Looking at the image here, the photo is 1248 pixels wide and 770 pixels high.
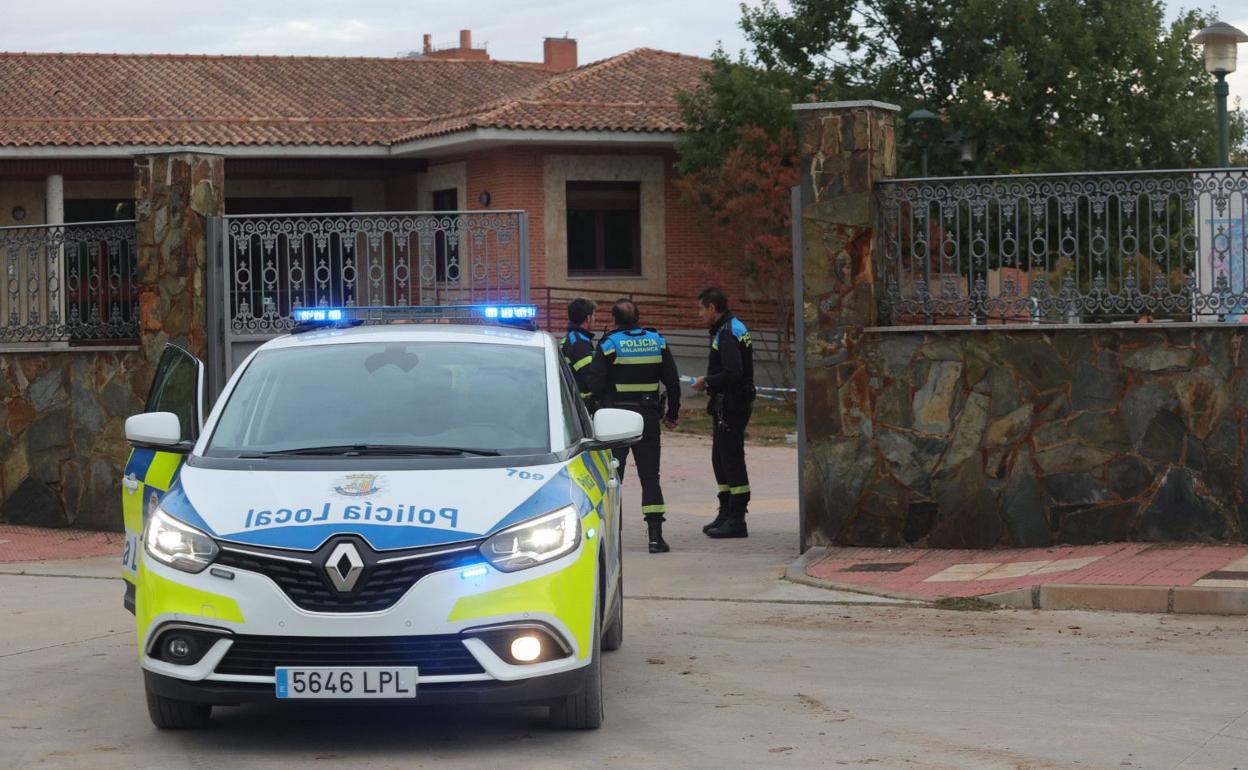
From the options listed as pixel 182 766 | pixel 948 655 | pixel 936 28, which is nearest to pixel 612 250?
pixel 936 28

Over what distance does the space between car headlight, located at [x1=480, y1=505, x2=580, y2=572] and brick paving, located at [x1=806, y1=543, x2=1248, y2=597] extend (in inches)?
176

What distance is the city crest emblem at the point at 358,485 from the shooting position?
21.2 ft

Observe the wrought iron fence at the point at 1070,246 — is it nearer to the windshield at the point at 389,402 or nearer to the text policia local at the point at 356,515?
the windshield at the point at 389,402

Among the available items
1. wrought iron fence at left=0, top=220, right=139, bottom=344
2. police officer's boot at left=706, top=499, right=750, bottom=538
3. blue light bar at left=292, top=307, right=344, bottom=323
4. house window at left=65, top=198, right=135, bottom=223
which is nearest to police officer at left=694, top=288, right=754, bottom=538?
police officer's boot at left=706, top=499, right=750, bottom=538

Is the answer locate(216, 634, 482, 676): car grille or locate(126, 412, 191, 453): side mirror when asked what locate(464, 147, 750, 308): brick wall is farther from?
locate(216, 634, 482, 676): car grille

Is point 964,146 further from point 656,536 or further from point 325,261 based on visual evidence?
point 656,536

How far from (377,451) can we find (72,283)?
8451 millimetres

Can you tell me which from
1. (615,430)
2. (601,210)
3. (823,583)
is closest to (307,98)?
(601,210)

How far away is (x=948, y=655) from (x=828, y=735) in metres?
2.00

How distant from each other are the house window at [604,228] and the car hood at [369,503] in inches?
1026

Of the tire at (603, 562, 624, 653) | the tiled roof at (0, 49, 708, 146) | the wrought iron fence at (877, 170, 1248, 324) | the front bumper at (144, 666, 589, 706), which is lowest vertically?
the tire at (603, 562, 624, 653)

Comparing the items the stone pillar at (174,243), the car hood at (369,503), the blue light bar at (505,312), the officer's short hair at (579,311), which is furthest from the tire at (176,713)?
the stone pillar at (174,243)

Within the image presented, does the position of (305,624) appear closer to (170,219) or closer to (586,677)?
(586,677)

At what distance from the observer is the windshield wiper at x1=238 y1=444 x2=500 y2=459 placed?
22.8 feet
